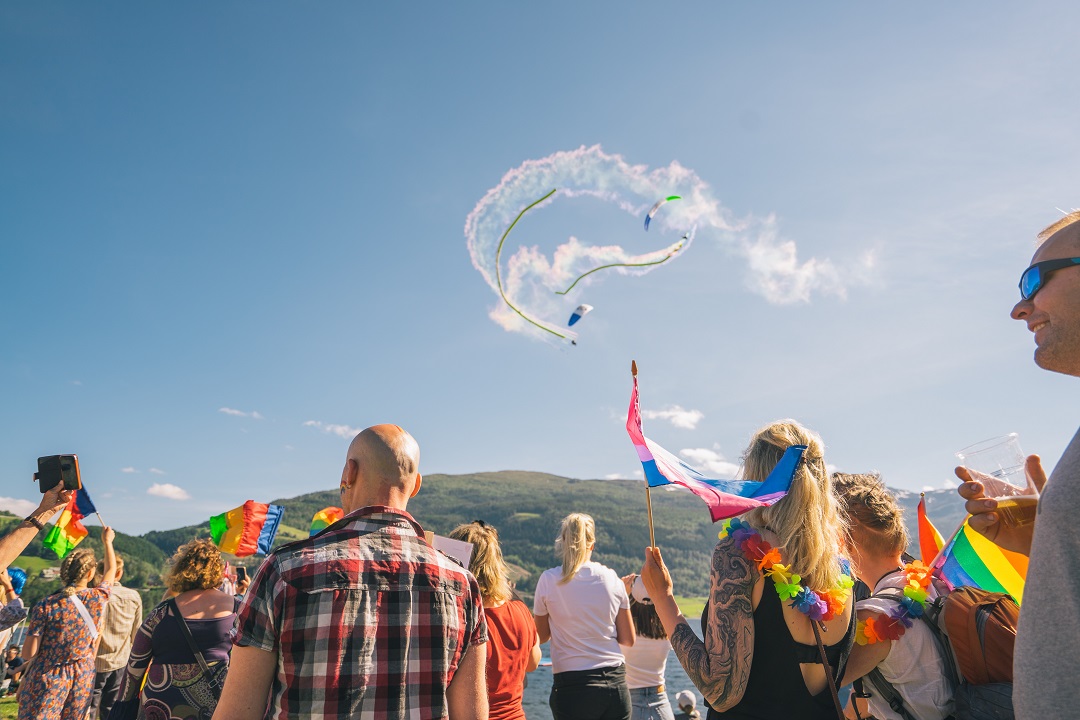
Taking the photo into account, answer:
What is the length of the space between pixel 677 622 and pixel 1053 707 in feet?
7.58

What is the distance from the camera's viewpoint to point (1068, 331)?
63.7 inches

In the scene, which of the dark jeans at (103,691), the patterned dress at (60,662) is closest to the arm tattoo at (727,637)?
the patterned dress at (60,662)

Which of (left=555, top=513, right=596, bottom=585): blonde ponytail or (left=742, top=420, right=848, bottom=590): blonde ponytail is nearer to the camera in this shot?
(left=742, top=420, right=848, bottom=590): blonde ponytail

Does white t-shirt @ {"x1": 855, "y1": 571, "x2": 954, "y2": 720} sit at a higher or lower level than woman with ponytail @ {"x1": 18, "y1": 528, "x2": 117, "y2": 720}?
lower

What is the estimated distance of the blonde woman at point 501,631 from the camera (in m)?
4.75

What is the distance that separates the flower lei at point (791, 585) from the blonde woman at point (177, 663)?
3.18 m

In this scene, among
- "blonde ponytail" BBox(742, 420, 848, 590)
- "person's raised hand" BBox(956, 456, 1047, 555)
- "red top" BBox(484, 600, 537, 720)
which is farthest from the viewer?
"red top" BBox(484, 600, 537, 720)

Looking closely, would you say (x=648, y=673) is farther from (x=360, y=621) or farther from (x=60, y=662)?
(x=60, y=662)

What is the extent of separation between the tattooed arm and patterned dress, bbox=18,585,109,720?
21.7ft

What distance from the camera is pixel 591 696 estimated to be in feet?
18.2

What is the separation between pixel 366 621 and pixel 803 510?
2066 mm

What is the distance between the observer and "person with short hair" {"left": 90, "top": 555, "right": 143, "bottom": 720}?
808 cm

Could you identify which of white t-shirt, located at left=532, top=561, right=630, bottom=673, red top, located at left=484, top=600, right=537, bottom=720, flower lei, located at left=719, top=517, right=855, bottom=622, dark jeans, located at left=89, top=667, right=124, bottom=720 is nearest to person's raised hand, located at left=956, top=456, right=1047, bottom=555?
flower lei, located at left=719, top=517, right=855, bottom=622

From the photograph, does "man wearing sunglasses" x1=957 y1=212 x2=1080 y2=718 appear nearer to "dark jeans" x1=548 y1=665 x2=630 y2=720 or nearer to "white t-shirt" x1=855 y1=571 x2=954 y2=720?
"white t-shirt" x1=855 y1=571 x2=954 y2=720
